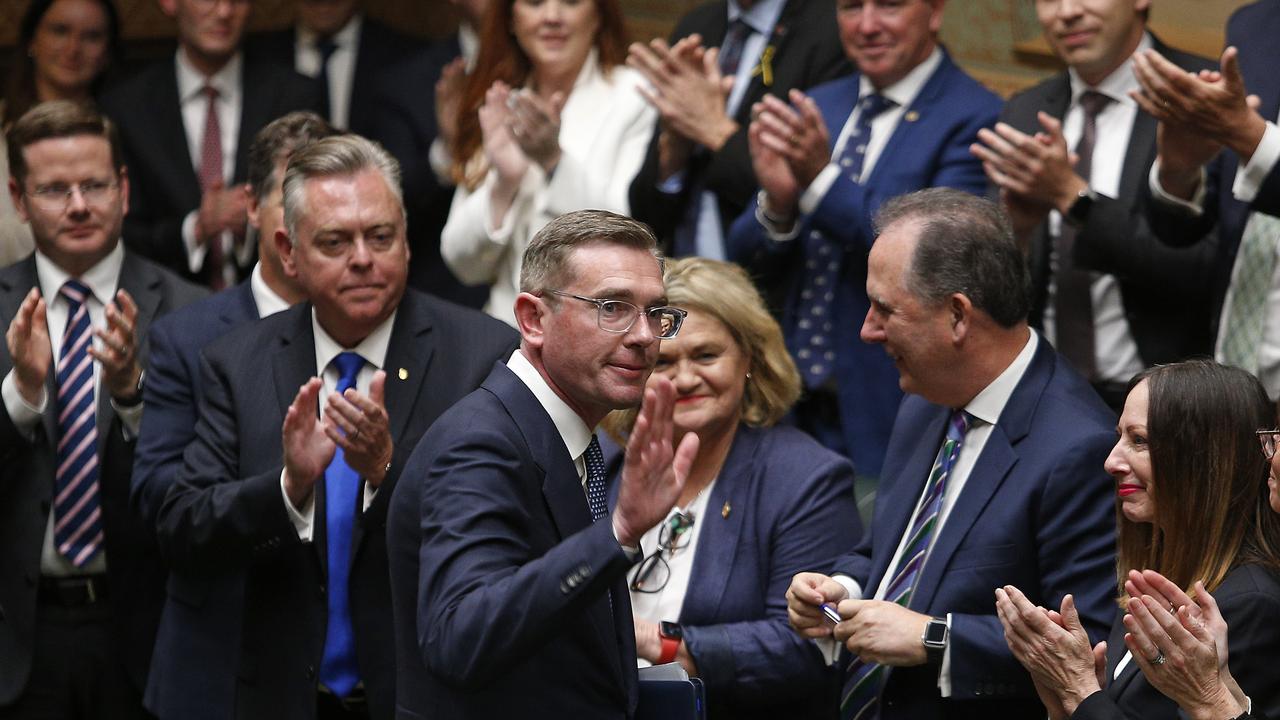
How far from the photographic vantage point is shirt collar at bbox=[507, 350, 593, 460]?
3270 mm

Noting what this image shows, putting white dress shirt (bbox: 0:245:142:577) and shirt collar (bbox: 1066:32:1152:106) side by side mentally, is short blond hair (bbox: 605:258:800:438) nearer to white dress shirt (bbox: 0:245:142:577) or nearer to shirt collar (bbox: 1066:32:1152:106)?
shirt collar (bbox: 1066:32:1152:106)

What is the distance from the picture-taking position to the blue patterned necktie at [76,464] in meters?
4.89

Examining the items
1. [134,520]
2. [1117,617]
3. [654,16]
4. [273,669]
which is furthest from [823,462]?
[654,16]

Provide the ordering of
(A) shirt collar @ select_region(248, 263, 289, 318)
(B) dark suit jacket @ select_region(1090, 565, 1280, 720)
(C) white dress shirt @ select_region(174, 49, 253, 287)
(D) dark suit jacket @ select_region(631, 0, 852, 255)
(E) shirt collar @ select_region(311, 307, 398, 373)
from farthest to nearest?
(C) white dress shirt @ select_region(174, 49, 253, 287) → (D) dark suit jacket @ select_region(631, 0, 852, 255) → (A) shirt collar @ select_region(248, 263, 289, 318) → (E) shirt collar @ select_region(311, 307, 398, 373) → (B) dark suit jacket @ select_region(1090, 565, 1280, 720)

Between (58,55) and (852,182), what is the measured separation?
10.0 feet

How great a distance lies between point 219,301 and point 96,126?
810 mm

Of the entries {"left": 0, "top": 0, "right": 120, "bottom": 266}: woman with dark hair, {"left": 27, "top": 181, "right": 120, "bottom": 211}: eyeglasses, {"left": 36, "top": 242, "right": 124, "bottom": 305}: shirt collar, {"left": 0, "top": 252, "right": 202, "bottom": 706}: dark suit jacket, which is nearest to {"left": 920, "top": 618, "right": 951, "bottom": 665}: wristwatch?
{"left": 0, "top": 252, "right": 202, "bottom": 706}: dark suit jacket

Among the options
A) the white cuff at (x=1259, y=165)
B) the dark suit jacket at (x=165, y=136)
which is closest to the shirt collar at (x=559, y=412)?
the white cuff at (x=1259, y=165)

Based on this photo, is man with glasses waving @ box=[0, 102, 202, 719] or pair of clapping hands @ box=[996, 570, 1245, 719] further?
man with glasses waving @ box=[0, 102, 202, 719]

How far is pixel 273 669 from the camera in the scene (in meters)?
4.17

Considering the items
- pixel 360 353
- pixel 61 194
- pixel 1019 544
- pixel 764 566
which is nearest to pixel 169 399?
pixel 360 353

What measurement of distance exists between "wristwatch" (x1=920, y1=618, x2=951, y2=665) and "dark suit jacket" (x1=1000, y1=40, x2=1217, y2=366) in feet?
4.46

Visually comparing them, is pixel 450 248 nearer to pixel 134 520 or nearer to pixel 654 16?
pixel 134 520

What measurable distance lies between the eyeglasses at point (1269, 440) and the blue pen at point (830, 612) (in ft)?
3.18
